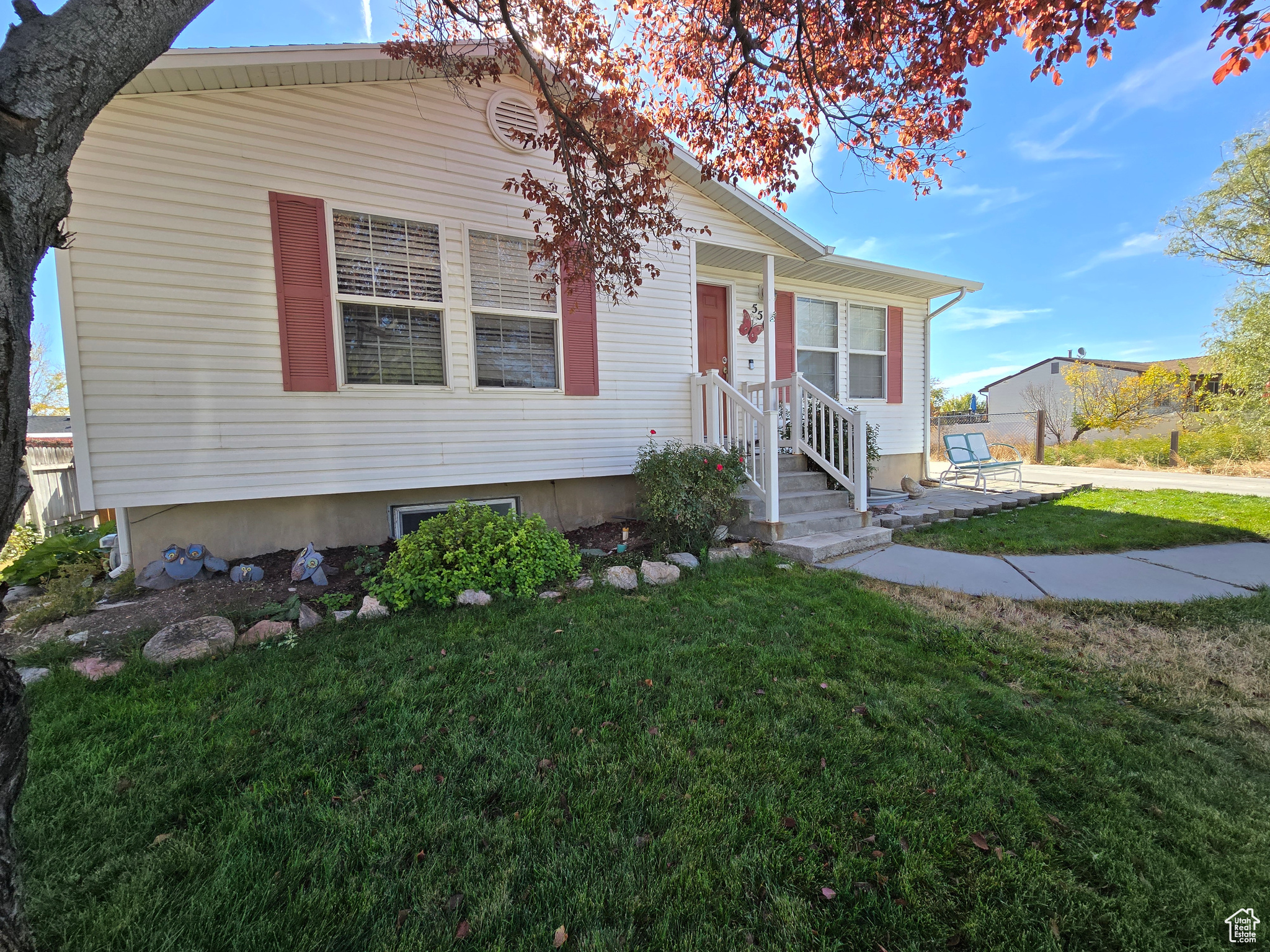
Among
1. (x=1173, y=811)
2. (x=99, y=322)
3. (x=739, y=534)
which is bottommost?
(x=1173, y=811)

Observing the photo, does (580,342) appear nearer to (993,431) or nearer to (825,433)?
(825,433)

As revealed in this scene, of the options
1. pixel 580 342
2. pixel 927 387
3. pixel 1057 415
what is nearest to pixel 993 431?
pixel 1057 415

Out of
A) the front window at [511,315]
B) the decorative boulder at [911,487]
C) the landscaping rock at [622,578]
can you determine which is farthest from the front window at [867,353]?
the landscaping rock at [622,578]

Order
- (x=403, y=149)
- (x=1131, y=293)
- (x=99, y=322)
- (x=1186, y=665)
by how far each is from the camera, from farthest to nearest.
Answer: (x=1131, y=293) → (x=403, y=149) → (x=99, y=322) → (x=1186, y=665)

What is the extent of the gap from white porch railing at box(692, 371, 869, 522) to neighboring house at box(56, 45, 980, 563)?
380 mm

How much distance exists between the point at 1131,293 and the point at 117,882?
129 feet

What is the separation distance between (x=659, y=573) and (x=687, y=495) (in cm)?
85

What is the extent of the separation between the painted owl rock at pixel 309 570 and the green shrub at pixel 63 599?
130cm

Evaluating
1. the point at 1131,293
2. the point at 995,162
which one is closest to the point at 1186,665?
the point at 995,162

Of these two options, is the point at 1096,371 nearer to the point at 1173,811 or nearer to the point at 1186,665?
the point at 1186,665

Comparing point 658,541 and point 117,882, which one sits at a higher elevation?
point 658,541

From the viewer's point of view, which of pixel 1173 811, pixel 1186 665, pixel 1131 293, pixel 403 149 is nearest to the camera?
pixel 1173 811

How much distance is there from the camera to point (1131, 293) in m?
26.6

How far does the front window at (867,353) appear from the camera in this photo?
8.11m
